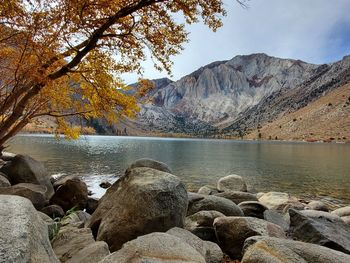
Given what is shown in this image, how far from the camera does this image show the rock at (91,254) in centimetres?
765

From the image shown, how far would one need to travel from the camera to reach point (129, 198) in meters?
10.8

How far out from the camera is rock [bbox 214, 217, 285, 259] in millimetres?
11309

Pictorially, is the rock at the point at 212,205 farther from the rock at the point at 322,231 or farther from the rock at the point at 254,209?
the rock at the point at 322,231

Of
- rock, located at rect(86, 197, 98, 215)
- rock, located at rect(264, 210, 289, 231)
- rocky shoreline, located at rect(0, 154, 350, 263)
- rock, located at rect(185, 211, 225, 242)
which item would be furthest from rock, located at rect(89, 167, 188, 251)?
rock, located at rect(86, 197, 98, 215)

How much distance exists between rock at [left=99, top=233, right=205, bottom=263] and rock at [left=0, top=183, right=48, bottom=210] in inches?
465

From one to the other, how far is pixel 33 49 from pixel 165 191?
8325 mm

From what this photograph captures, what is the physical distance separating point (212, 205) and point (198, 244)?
6439 mm

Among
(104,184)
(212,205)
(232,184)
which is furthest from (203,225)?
(104,184)

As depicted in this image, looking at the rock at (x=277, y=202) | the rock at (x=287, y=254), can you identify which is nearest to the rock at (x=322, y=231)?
the rock at (x=287, y=254)

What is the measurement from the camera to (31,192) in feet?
56.4

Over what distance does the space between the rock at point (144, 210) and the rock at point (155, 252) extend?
329cm

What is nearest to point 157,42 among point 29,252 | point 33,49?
point 33,49

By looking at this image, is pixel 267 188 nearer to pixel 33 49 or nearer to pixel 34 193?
pixel 34 193

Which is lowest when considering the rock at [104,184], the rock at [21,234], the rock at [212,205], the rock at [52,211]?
the rock at [104,184]
